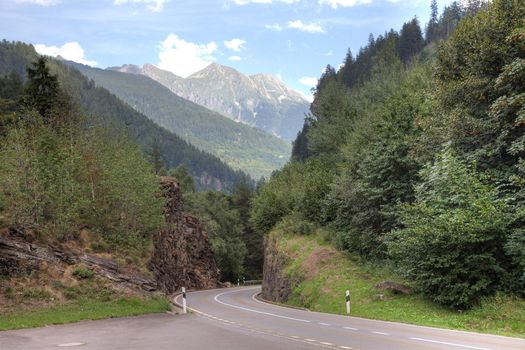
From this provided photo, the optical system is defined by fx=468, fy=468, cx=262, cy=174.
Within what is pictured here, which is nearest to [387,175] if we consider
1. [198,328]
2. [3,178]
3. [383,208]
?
[383,208]

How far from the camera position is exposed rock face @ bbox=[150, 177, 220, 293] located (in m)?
41.4

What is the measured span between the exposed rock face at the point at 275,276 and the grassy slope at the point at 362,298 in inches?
29.3

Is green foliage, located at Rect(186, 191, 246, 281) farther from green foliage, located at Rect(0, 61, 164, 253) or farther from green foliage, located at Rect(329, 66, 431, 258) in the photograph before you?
green foliage, located at Rect(329, 66, 431, 258)

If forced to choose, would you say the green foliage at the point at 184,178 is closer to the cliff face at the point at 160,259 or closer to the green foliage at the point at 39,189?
the cliff face at the point at 160,259

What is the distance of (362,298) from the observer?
22.6 meters

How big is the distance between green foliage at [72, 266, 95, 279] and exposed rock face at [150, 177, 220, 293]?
12323 millimetres

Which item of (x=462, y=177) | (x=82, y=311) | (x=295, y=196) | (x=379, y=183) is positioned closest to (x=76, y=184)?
(x=82, y=311)

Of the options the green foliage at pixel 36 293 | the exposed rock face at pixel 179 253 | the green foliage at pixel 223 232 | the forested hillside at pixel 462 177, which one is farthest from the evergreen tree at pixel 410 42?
the green foliage at pixel 36 293

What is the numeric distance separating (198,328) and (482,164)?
1445 cm

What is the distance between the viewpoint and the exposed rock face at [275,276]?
33284 millimetres

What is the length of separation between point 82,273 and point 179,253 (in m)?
28.1

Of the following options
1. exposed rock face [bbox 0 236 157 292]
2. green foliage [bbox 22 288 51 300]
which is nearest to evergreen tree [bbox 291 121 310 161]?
exposed rock face [bbox 0 236 157 292]

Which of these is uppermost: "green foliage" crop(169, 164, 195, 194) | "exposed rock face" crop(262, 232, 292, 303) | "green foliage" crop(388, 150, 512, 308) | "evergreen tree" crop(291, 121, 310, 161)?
"evergreen tree" crop(291, 121, 310, 161)

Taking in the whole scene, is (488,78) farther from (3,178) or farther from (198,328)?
(3,178)
